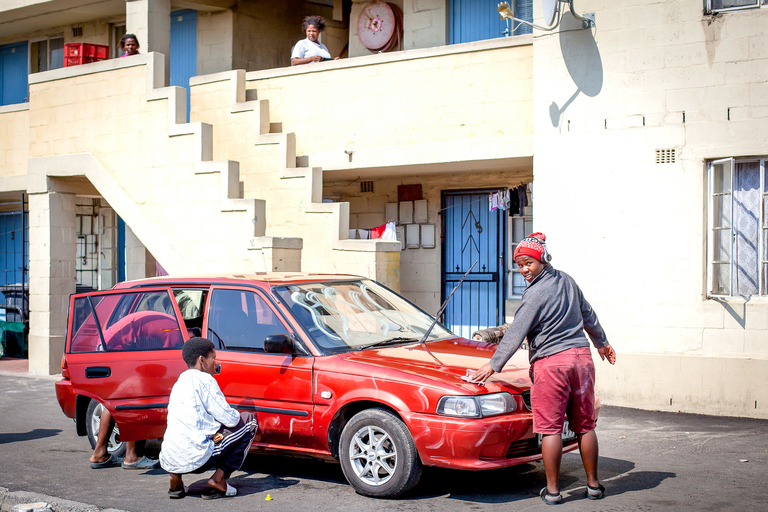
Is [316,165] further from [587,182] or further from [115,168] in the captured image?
[587,182]

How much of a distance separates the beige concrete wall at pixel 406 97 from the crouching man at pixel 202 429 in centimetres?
634

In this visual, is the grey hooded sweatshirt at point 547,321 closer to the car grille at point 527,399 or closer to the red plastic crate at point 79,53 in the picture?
the car grille at point 527,399

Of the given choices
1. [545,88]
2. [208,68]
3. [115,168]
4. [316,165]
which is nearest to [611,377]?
[545,88]

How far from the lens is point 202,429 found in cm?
595

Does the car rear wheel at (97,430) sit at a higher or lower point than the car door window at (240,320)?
lower

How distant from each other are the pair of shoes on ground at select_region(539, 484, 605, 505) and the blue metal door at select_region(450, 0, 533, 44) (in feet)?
26.0

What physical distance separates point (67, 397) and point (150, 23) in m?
7.41

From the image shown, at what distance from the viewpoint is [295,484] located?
21.5ft

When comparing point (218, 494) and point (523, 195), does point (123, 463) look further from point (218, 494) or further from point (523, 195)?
point (523, 195)

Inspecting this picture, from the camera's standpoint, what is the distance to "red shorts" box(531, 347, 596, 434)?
18.6ft

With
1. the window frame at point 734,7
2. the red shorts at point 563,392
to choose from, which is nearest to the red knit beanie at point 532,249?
the red shorts at point 563,392

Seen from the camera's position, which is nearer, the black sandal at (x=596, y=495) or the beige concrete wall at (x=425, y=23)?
the black sandal at (x=596, y=495)

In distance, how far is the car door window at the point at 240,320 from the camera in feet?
21.9

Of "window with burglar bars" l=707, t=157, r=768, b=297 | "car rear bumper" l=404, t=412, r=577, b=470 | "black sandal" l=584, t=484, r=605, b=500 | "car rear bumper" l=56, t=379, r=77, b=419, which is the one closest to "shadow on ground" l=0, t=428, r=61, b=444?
"car rear bumper" l=56, t=379, r=77, b=419
